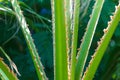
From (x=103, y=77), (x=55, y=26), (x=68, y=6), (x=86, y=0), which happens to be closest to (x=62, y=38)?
(x=55, y=26)

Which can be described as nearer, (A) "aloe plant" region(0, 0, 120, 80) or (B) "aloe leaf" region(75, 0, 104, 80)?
(A) "aloe plant" region(0, 0, 120, 80)

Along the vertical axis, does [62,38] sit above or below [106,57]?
above

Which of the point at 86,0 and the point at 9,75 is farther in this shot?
the point at 86,0

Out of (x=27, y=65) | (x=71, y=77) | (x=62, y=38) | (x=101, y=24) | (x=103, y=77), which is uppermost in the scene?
(x=62, y=38)

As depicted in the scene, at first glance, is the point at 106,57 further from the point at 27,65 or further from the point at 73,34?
the point at 73,34

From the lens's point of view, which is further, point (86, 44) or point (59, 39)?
point (86, 44)

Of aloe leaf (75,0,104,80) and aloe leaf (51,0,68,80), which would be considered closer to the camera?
aloe leaf (51,0,68,80)

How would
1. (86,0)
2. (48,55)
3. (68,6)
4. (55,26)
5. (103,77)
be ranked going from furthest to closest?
(103,77) → (48,55) → (86,0) → (68,6) → (55,26)

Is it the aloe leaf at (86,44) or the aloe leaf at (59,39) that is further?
the aloe leaf at (86,44)
